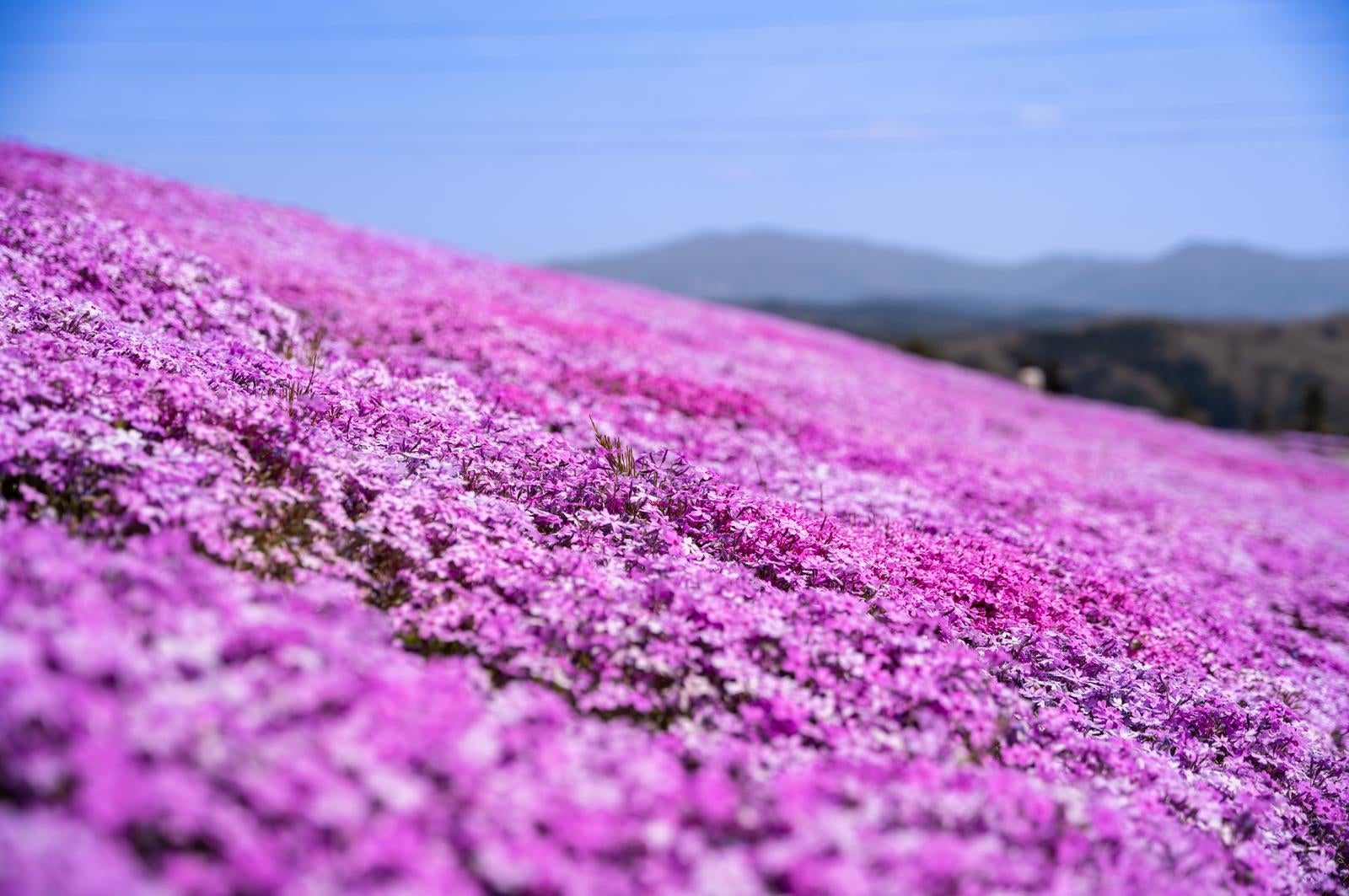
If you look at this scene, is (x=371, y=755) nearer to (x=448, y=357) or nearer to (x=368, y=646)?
(x=368, y=646)

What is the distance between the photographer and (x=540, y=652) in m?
5.38

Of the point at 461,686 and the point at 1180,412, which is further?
the point at 1180,412

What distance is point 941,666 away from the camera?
5941mm

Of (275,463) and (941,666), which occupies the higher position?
(275,463)

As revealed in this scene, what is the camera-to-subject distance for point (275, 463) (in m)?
6.53

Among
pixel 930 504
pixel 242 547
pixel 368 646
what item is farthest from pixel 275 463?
pixel 930 504

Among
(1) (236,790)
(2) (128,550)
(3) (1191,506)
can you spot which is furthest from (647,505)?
(3) (1191,506)

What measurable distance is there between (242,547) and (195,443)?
1.38 m

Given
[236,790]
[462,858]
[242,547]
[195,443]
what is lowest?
[462,858]

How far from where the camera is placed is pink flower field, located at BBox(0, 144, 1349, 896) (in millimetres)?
3303

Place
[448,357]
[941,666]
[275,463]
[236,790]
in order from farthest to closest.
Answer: [448,357]
[275,463]
[941,666]
[236,790]

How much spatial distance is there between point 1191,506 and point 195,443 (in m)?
19.4

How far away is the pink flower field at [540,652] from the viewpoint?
10.8 feet

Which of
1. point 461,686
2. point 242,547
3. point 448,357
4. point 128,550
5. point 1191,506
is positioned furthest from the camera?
point 1191,506
